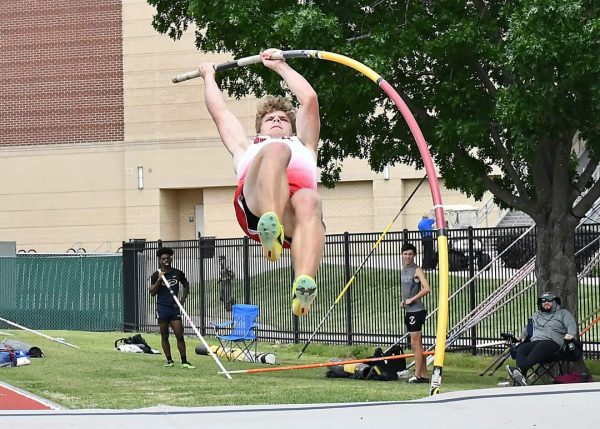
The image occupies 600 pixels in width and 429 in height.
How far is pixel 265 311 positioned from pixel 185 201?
75.0 ft

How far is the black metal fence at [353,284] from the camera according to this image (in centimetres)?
1947

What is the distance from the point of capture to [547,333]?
14.8 metres

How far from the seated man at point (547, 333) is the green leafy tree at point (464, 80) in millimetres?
1305

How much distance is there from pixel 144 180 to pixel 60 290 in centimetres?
1754

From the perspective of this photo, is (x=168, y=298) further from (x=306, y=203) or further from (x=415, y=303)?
(x=306, y=203)

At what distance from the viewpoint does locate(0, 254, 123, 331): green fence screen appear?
89.1 ft

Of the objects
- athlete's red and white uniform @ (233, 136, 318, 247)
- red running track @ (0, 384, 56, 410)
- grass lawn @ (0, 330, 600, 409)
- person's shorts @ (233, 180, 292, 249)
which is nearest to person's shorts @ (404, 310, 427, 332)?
grass lawn @ (0, 330, 600, 409)

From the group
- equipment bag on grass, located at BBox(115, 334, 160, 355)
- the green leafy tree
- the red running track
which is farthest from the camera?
equipment bag on grass, located at BBox(115, 334, 160, 355)

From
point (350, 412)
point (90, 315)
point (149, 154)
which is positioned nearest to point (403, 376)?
point (350, 412)

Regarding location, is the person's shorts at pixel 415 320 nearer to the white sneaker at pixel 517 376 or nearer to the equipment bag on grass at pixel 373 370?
the equipment bag on grass at pixel 373 370

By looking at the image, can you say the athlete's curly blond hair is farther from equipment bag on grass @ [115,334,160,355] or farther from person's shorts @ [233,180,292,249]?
equipment bag on grass @ [115,334,160,355]

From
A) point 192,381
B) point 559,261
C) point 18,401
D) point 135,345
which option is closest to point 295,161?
point 18,401

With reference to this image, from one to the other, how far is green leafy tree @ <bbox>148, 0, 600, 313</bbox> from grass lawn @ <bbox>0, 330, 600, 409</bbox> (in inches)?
111

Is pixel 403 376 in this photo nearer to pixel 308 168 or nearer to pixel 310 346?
pixel 310 346
